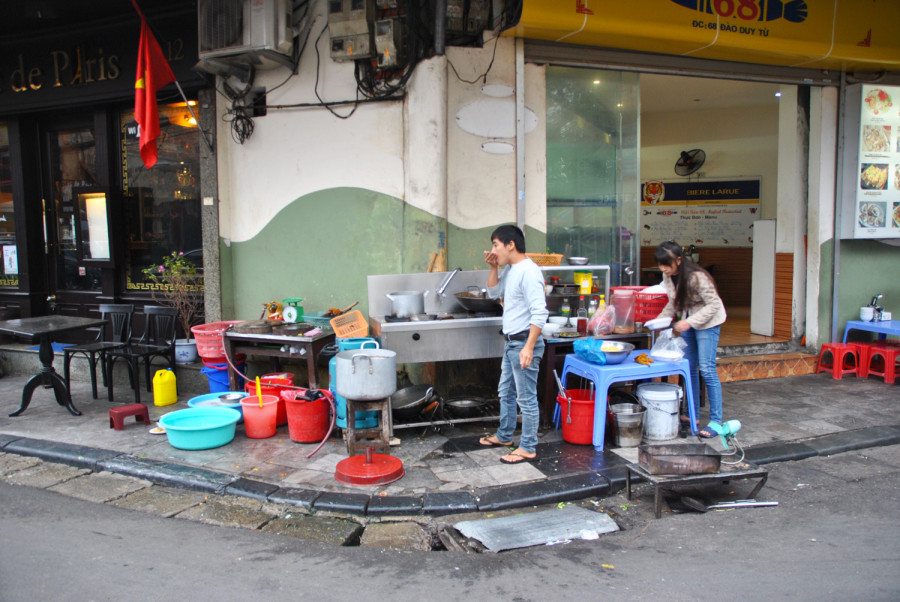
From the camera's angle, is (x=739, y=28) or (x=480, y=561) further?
(x=739, y=28)

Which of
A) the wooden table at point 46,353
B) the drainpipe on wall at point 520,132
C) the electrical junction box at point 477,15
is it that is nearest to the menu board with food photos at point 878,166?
the drainpipe on wall at point 520,132

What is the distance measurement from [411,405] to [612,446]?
197 centimetres

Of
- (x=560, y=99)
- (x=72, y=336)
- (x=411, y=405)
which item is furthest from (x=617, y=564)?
(x=72, y=336)

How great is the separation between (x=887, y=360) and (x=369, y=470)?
7.27 m

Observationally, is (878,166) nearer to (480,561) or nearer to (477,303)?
(477,303)

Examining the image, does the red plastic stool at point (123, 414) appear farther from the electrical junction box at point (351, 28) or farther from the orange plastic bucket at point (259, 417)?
the electrical junction box at point (351, 28)

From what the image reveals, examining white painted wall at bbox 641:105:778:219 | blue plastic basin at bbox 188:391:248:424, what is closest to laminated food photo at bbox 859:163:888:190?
white painted wall at bbox 641:105:778:219

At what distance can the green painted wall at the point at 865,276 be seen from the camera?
8.82 metres

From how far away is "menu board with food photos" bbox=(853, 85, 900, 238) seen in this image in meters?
8.48

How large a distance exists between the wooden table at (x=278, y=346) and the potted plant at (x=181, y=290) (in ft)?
4.38

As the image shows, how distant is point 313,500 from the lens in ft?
14.8

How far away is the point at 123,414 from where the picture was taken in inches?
243

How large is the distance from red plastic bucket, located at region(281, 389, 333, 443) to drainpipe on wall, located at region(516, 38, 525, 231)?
3.23 meters

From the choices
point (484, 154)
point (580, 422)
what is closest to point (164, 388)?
point (484, 154)
